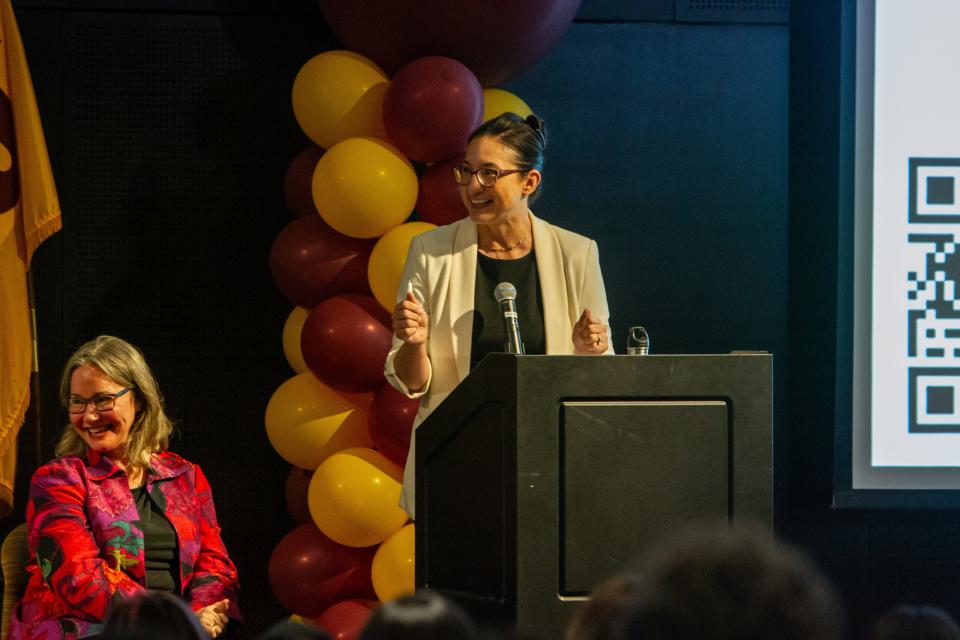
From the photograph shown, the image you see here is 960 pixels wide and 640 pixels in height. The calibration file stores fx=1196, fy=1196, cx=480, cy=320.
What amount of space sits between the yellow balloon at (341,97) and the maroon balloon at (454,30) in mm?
80

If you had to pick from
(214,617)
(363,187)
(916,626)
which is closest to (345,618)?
(214,617)

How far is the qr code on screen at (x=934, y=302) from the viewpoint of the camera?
3.38 metres

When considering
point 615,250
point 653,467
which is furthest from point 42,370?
point 653,467

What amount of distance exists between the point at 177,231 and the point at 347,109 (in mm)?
869

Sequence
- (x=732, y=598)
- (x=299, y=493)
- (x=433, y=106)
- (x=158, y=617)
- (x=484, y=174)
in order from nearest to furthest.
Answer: (x=732, y=598)
(x=158, y=617)
(x=484, y=174)
(x=433, y=106)
(x=299, y=493)

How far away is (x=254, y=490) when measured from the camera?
395 cm

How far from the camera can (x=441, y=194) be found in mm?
3379

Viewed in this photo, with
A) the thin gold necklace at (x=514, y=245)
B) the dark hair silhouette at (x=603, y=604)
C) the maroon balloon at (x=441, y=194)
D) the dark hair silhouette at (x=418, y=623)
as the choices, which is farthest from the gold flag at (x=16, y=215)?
the dark hair silhouette at (x=418, y=623)

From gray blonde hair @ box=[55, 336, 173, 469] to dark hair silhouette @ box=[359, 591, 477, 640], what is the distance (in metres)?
1.84

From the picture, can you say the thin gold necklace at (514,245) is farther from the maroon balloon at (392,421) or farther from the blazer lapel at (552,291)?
the maroon balloon at (392,421)

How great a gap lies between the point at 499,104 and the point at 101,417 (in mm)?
1535

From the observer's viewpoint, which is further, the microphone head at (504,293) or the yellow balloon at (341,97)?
the yellow balloon at (341,97)

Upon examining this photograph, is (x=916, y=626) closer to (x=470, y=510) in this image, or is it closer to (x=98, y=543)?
(x=470, y=510)

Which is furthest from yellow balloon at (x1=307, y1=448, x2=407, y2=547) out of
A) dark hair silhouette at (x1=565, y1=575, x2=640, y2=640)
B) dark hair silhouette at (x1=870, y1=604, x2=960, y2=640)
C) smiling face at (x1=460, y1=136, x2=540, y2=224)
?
dark hair silhouette at (x1=870, y1=604, x2=960, y2=640)
